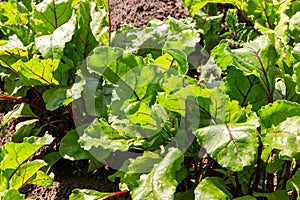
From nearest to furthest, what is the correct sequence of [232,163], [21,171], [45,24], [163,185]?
1. [232,163]
2. [163,185]
3. [21,171]
4. [45,24]

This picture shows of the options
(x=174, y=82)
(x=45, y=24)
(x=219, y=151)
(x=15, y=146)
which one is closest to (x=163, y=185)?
(x=219, y=151)

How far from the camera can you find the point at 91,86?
2.19 meters

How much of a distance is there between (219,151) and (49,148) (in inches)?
43.2

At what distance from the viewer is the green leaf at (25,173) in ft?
6.40

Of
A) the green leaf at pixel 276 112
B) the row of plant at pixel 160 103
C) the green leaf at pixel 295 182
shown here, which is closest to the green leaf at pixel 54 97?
the row of plant at pixel 160 103

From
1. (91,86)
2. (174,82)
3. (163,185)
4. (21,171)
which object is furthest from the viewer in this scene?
(91,86)

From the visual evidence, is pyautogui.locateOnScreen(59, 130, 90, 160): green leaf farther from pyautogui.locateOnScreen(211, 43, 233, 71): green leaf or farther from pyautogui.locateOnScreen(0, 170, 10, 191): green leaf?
pyautogui.locateOnScreen(211, 43, 233, 71): green leaf

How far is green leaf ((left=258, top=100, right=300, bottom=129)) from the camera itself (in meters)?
1.70

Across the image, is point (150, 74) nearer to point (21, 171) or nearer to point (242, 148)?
point (242, 148)

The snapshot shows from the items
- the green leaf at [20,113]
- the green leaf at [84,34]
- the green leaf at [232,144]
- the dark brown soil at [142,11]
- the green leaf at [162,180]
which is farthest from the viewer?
the dark brown soil at [142,11]

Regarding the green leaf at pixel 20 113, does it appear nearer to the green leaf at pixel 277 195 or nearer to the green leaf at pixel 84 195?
the green leaf at pixel 84 195

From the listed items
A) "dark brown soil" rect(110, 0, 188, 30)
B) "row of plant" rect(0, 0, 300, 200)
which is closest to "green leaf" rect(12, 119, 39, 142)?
"row of plant" rect(0, 0, 300, 200)

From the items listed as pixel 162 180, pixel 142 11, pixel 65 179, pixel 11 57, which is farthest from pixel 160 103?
pixel 142 11

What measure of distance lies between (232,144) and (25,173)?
827 mm
